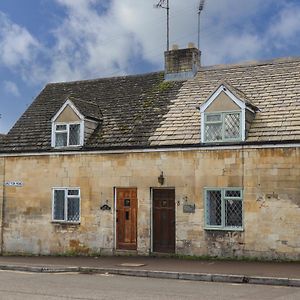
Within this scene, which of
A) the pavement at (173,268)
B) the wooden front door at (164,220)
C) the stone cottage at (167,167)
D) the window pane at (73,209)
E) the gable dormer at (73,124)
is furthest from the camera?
the gable dormer at (73,124)

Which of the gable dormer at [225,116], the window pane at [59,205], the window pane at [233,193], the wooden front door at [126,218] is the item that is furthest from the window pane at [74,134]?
the window pane at [233,193]

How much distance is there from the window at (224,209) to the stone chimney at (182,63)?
654cm

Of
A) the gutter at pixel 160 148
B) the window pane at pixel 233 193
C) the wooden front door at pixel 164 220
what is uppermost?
the gutter at pixel 160 148

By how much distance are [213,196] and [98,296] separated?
8247 millimetres

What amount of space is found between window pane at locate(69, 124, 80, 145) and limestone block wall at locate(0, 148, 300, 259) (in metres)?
0.63

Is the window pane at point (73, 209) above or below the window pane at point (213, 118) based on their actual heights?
below

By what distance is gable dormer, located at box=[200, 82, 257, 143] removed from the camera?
18391mm

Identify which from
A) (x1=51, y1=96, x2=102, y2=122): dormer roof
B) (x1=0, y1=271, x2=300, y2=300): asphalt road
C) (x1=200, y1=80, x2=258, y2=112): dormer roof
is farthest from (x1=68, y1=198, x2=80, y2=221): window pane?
(x1=0, y1=271, x2=300, y2=300): asphalt road

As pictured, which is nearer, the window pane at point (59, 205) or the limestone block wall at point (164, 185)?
the limestone block wall at point (164, 185)

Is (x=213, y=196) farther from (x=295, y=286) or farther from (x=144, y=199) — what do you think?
(x=295, y=286)

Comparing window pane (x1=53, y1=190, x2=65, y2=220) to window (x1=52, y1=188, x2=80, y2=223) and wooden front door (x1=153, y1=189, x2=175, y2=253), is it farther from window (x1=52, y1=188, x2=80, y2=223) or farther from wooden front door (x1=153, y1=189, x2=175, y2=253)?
wooden front door (x1=153, y1=189, x2=175, y2=253)

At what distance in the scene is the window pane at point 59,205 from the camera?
21422mm

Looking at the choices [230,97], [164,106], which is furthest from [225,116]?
[164,106]

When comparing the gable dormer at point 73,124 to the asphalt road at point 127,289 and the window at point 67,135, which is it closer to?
the window at point 67,135
